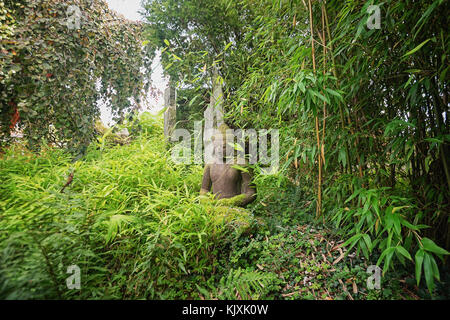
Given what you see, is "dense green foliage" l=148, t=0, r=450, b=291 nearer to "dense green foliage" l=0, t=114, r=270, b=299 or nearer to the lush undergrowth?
the lush undergrowth

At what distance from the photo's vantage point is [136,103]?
2.70 meters

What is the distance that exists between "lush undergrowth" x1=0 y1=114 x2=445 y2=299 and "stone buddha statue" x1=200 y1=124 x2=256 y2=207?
0.21 metres

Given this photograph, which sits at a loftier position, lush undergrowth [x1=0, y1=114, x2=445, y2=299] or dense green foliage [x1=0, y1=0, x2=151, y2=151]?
dense green foliage [x1=0, y1=0, x2=151, y2=151]

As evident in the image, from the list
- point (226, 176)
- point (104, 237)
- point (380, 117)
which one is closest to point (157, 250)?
point (104, 237)

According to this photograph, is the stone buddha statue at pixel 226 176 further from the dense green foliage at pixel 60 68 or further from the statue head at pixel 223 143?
the dense green foliage at pixel 60 68

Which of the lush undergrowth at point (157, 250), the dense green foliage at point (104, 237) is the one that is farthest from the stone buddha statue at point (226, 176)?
the dense green foliage at point (104, 237)

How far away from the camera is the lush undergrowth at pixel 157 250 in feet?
2.96

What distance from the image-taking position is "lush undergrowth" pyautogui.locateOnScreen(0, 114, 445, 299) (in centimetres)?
90

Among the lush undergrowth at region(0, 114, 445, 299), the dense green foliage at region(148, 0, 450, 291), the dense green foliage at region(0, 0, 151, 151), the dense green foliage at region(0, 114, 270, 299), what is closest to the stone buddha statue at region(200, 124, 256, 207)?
the lush undergrowth at region(0, 114, 445, 299)

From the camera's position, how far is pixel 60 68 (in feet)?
6.46

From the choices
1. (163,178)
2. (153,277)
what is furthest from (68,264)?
(163,178)

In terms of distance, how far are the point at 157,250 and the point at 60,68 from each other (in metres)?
2.03
